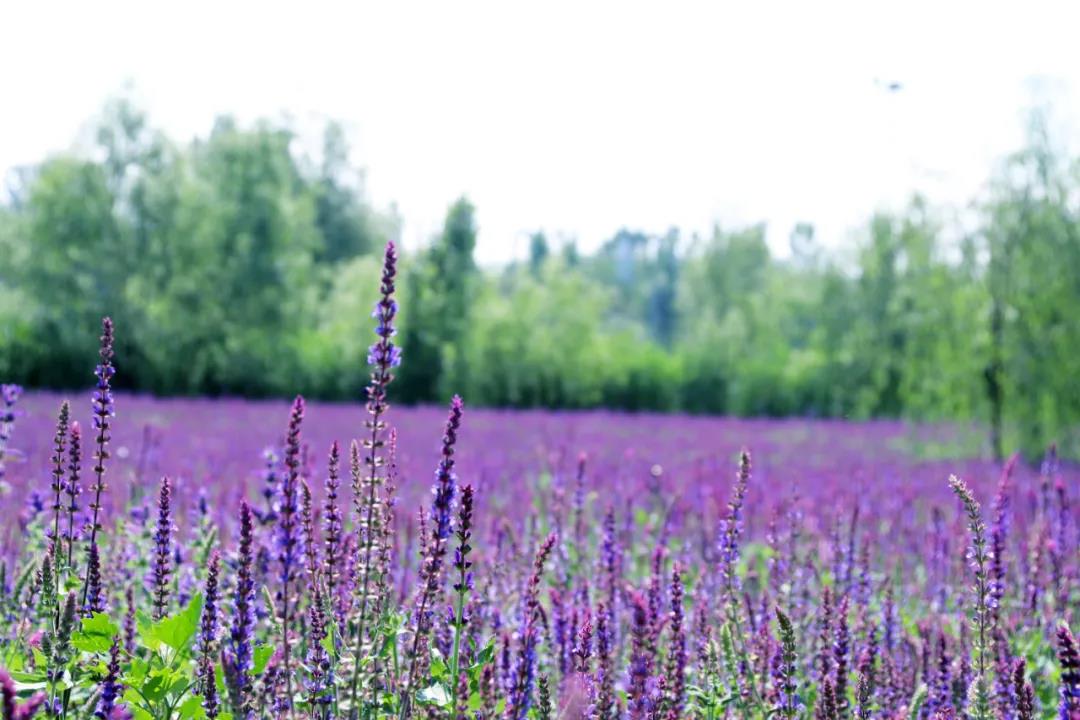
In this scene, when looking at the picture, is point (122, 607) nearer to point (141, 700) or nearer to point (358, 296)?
point (141, 700)

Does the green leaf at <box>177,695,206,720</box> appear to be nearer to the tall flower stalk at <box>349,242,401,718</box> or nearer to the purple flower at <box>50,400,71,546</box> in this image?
the tall flower stalk at <box>349,242,401,718</box>

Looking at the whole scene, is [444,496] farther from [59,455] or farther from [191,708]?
[59,455]

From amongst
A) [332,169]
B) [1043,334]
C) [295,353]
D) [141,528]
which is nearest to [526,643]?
[141,528]

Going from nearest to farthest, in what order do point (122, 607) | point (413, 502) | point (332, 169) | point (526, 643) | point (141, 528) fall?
point (526, 643) → point (122, 607) → point (141, 528) → point (413, 502) → point (332, 169)

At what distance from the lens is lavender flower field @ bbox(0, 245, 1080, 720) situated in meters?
2.62

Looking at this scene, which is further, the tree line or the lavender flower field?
the tree line

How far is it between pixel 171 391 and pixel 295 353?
390 cm

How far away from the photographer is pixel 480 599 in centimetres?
405

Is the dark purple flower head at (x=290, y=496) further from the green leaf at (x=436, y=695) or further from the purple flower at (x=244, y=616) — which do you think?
the green leaf at (x=436, y=695)

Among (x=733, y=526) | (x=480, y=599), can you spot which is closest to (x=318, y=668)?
(x=480, y=599)

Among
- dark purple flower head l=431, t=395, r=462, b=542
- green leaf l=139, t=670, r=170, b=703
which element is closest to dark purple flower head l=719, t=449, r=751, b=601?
dark purple flower head l=431, t=395, r=462, b=542

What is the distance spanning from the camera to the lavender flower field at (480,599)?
2.62 meters

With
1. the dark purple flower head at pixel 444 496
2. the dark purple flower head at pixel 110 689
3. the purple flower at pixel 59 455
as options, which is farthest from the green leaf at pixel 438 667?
the purple flower at pixel 59 455

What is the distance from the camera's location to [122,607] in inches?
197
